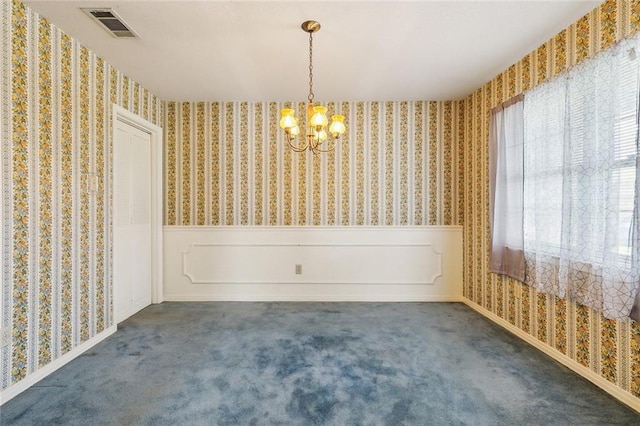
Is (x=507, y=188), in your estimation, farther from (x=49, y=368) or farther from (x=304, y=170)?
(x=49, y=368)

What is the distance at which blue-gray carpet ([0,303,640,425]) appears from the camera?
160cm

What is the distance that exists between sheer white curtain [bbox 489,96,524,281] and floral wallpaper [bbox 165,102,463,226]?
76 cm

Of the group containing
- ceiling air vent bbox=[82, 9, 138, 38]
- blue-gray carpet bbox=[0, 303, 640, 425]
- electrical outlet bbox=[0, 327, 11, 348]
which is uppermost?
ceiling air vent bbox=[82, 9, 138, 38]

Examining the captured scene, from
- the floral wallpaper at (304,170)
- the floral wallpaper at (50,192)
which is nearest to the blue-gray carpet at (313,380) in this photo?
the floral wallpaper at (50,192)

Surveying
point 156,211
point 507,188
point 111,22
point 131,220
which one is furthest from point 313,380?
point 111,22

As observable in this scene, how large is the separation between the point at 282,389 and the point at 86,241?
1.97m

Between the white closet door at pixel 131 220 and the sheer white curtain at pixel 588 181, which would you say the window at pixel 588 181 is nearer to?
the sheer white curtain at pixel 588 181

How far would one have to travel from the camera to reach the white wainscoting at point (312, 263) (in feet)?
11.8

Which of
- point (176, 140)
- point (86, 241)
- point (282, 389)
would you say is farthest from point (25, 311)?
point (176, 140)

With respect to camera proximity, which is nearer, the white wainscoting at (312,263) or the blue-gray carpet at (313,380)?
the blue-gray carpet at (313,380)

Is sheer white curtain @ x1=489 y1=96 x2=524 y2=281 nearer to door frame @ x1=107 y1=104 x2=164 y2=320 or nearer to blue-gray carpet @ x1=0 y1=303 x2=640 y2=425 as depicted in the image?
blue-gray carpet @ x1=0 y1=303 x2=640 y2=425

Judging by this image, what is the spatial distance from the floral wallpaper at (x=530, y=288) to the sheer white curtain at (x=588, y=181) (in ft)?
0.42

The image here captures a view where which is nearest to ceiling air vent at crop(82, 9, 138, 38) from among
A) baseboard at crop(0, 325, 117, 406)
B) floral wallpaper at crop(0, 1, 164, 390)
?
floral wallpaper at crop(0, 1, 164, 390)

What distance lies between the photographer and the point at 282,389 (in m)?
1.82
